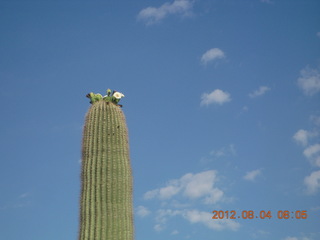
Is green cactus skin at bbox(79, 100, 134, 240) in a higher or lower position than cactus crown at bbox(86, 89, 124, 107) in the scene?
lower

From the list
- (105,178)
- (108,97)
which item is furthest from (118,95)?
(105,178)

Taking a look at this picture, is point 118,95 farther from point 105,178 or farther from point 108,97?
point 105,178

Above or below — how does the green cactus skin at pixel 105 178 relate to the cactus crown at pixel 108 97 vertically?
below

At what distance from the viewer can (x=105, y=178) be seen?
1109 cm

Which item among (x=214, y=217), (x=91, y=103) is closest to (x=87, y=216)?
(x=91, y=103)

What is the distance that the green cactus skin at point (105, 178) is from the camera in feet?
35.2

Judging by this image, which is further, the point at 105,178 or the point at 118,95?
the point at 118,95

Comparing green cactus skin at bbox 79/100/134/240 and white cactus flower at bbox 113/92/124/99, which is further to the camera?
white cactus flower at bbox 113/92/124/99

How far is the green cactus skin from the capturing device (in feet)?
35.2

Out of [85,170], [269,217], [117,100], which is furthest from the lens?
[269,217]

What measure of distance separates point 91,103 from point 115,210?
3150 millimetres

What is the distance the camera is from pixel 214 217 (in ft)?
45.3

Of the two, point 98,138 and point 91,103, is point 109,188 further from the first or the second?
point 91,103

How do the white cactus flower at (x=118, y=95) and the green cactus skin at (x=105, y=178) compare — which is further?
the white cactus flower at (x=118, y=95)
